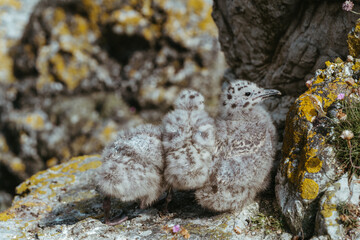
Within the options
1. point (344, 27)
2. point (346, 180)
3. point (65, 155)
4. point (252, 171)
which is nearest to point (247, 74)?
point (344, 27)

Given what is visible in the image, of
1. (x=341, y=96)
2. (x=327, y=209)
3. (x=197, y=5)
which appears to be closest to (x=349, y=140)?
(x=341, y=96)

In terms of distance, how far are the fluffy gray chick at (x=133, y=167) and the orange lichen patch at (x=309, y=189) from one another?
1.59 m

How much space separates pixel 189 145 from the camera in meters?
4.39

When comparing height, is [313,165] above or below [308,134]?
below

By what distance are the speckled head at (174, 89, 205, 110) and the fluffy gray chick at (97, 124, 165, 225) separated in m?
0.46

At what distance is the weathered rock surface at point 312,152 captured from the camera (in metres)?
3.76

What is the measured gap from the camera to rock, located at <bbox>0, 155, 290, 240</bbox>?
171 inches

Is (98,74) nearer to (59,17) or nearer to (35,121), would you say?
(59,17)

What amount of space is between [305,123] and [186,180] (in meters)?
1.44

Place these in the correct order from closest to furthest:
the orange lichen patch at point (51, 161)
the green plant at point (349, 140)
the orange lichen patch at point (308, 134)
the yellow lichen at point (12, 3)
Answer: the green plant at point (349, 140), the orange lichen patch at point (308, 134), the orange lichen patch at point (51, 161), the yellow lichen at point (12, 3)

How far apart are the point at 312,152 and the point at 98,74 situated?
22.3 feet

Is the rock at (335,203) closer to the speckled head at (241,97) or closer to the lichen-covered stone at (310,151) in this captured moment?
the lichen-covered stone at (310,151)

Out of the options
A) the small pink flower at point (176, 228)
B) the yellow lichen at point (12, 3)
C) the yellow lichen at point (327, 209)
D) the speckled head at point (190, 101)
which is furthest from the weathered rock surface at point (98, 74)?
the yellow lichen at point (327, 209)

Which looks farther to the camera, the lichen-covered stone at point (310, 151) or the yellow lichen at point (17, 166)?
the yellow lichen at point (17, 166)
